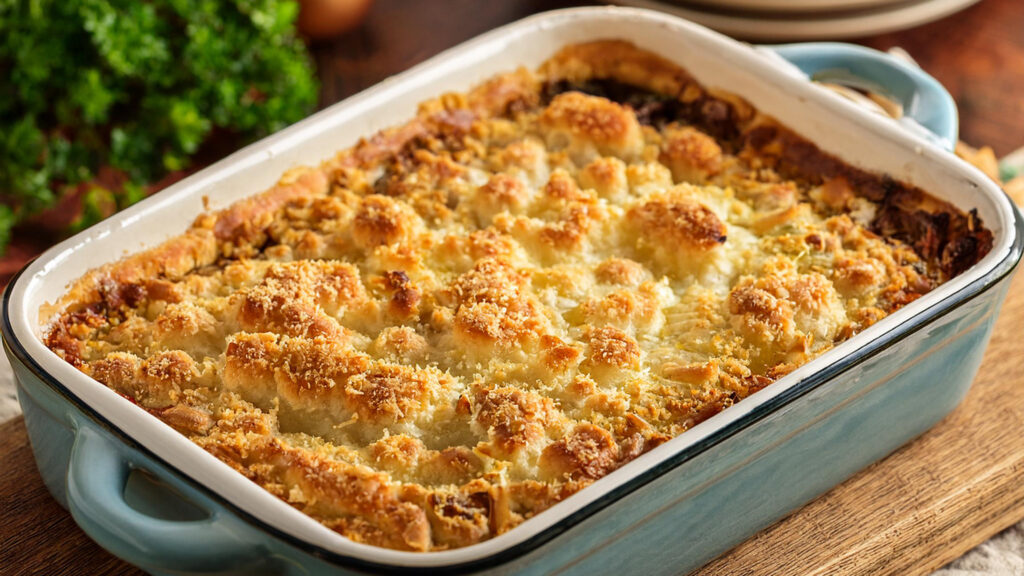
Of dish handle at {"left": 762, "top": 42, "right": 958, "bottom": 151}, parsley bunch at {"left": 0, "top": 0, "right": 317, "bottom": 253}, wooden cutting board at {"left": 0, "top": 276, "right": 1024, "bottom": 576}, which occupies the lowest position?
wooden cutting board at {"left": 0, "top": 276, "right": 1024, "bottom": 576}

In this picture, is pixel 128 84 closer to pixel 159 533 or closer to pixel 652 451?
pixel 159 533

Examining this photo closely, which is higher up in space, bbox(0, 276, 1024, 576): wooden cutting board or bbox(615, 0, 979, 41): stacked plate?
bbox(615, 0, 979, 41): stacked plate

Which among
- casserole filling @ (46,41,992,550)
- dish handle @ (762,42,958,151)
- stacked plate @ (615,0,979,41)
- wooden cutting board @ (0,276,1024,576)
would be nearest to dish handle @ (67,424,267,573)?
casserole filling @ (46,41,992,550)

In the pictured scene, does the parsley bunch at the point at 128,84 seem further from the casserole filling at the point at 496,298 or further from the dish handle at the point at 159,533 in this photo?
the dish handle at the point at 159,533

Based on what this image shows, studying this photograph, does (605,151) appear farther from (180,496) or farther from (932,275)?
(180,496)

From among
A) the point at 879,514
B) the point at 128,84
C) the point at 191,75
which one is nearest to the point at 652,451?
the point at 879,514

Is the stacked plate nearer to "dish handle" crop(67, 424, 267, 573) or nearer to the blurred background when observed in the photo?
the blurred background

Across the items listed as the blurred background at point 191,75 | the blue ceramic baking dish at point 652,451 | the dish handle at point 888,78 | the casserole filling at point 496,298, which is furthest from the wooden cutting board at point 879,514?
the blurred background at point 191,75
